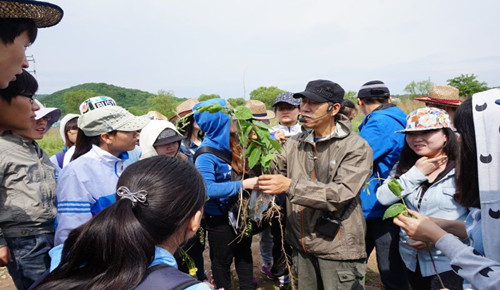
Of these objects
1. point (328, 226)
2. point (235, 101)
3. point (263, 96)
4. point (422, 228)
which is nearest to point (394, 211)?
point (422, 228)

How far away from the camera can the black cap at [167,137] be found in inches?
120

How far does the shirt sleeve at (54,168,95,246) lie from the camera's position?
6.75 feet

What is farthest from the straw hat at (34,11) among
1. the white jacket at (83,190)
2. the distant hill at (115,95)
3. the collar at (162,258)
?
the distant hill at (115,95)

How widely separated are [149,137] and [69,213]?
1.19m

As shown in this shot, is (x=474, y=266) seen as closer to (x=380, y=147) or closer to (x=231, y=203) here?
(x=380, y=147)

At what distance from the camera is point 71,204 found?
2.06 metres

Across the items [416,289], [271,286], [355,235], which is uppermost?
[355,235]

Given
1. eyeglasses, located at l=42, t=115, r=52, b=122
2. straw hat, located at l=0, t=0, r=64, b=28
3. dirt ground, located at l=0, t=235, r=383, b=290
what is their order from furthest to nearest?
dirt ground, located at l=0, t=235, r=383, b=290, eyeglasses, located at l=42, t=115, r=52, b=122, straw hat, located at l=0, t=0, r=64, b=28

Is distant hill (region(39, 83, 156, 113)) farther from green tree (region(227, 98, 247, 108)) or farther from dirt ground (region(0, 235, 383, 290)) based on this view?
green tree (region(227, 98, 247, 108))

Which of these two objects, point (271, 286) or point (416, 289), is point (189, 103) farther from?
point (416, 289)

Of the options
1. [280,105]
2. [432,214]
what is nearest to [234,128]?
[432,214]

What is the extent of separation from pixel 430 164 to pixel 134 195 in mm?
2208

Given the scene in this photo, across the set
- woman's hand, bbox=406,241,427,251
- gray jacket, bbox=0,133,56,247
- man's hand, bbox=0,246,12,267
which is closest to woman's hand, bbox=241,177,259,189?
woman's hand, bbox=406,241,427,251

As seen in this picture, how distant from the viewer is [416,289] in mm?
2506
